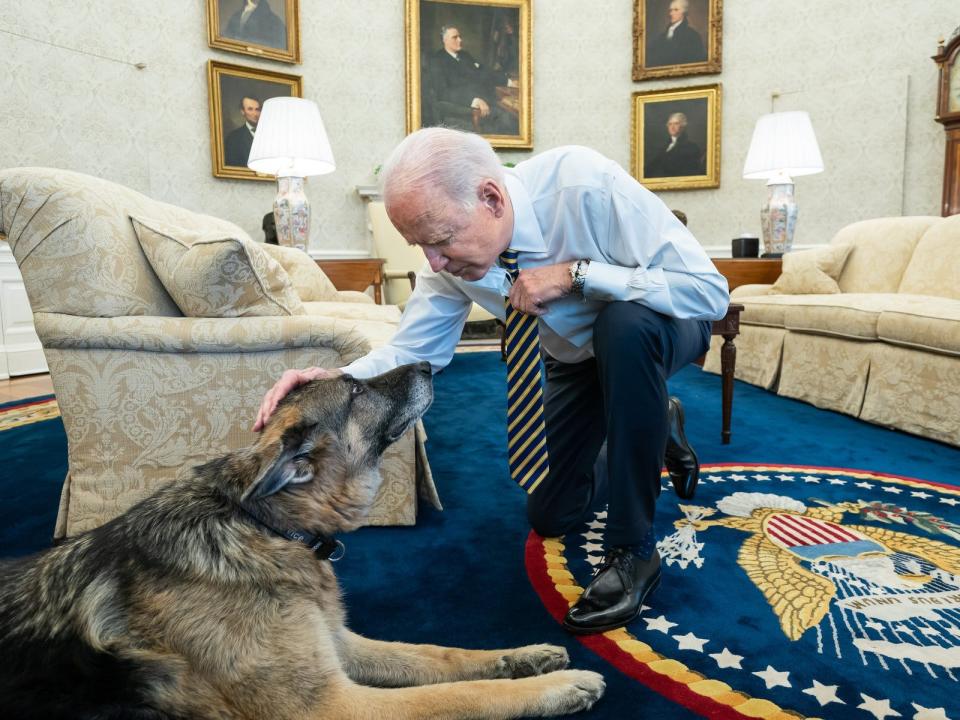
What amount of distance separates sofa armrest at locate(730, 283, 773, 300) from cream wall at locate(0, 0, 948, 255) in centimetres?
184

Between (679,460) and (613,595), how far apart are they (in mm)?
885

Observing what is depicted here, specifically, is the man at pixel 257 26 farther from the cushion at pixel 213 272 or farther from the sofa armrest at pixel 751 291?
the sofa armrest at pixel 751 291

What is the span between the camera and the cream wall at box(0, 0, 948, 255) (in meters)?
5.14

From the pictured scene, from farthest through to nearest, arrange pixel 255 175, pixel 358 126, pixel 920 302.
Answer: pixel 358 126
pixel 255 175
pixel 920 302

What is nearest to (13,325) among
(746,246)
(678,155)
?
(746,246)

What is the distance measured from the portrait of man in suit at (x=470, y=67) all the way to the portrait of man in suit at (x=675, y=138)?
4.79ft

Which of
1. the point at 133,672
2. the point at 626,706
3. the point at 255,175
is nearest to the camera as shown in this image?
the point at 133,672

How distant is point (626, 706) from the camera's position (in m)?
1.24

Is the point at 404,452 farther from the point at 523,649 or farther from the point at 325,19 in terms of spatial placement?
the point at 325,19

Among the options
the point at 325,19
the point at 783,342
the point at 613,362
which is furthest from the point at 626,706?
the point at 325,19

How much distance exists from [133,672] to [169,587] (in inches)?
5.4

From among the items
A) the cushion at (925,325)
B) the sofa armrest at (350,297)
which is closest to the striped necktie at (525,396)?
the cushion at (925,325)

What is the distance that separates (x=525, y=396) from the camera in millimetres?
1753

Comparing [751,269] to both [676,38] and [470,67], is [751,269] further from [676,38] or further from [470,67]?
[470,67]
